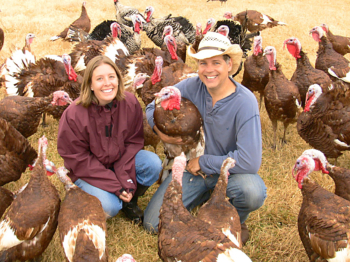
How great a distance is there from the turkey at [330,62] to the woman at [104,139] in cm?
368

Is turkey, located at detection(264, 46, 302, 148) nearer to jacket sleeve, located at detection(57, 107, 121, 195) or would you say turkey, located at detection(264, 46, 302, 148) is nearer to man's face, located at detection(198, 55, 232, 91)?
man's face, located at detection(198, 55, 232, 91)

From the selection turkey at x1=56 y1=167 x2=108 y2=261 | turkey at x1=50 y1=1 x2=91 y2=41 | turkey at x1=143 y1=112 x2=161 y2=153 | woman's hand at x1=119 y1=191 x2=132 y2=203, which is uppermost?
turkey at x1=56 y1=167 x2=108 y2=261

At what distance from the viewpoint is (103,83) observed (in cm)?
281

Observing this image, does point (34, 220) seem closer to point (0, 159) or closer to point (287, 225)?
point (0, 159)

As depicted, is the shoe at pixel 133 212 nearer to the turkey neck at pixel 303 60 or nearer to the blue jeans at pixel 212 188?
the blue jeans at pixel 212 188

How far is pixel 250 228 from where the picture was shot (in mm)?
3305

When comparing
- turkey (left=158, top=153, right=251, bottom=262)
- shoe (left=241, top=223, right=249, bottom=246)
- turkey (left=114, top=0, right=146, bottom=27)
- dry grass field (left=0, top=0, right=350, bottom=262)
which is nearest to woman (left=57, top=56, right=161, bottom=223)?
dry grass field (left=0, top=0, right=350, bottom=262)

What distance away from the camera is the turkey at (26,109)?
4051 millimetres

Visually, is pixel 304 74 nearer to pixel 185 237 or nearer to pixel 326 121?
pixel 326 121

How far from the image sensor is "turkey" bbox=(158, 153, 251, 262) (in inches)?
82.3

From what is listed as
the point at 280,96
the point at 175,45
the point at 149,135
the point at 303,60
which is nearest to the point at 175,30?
the point at 175,45

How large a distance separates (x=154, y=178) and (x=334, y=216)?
1737 millimetres

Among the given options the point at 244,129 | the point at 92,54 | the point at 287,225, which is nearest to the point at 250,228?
the point at 287,225

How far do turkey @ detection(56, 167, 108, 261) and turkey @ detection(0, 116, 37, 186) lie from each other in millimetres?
928
